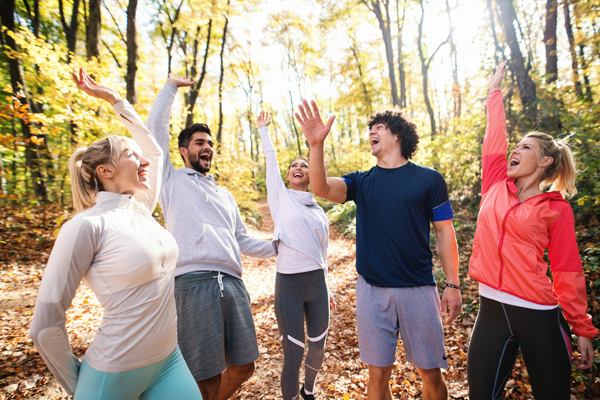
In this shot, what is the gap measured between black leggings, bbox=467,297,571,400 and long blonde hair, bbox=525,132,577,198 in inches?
39.3

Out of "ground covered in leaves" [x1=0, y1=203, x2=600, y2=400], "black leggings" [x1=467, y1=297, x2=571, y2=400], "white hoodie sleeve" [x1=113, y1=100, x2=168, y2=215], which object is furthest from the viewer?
"ground covered in leaves" [x1=0, y1=203, x2=600, y2=400]

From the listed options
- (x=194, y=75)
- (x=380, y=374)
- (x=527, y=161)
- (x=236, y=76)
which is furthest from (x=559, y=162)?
(x=236, y=76)

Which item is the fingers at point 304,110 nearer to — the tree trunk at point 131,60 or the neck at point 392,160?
the neck at point 392,160

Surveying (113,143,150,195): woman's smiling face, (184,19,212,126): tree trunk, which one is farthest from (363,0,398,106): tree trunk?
(113,143,150,195): woman's smiling face

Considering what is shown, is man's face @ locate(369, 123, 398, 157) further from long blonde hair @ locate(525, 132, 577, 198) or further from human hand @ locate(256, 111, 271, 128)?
human hand @ locate(256, 111, 271, 128)

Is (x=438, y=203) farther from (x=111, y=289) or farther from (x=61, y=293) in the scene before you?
(x=61, y=293)

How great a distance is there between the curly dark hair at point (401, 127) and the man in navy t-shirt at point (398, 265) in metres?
0.26

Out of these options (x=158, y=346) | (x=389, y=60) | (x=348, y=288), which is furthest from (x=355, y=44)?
(x=158, y=346)

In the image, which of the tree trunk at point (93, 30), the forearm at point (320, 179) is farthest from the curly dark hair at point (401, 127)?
the tree trunk at point (93, 30)

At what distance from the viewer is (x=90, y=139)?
5.81 metres

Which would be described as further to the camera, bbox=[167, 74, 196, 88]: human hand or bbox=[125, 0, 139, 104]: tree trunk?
bbox=[125, 0, 139, 104]: tree trunk

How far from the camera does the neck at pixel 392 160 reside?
8.14 feet

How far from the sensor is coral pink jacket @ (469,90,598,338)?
6.26 ft

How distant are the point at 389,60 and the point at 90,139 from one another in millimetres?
10905
